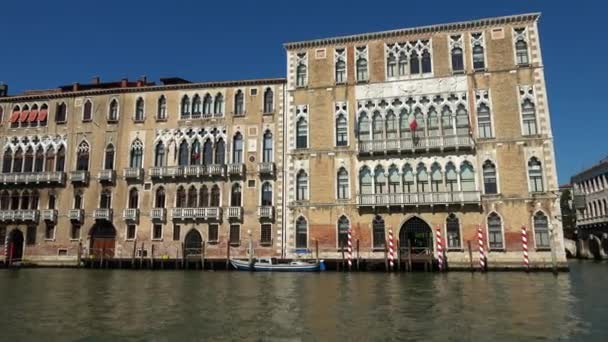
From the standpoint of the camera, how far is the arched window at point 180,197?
2836 cm

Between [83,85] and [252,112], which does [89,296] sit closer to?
[252,112]

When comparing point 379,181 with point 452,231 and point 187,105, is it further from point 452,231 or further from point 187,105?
point 187,105

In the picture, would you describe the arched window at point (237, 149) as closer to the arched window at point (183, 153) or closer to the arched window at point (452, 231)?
the arched window at point (183, 153)

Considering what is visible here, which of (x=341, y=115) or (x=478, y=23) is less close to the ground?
(x=478, y=23)

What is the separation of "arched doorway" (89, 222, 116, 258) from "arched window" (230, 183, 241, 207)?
24.6 feet

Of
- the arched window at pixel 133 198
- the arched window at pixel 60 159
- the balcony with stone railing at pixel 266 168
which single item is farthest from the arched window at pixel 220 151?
the arched window at pixel 60 159

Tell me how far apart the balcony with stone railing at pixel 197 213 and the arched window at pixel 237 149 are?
2.98 meters

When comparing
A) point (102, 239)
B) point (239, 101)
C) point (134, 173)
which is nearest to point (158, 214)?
point (134, 173)

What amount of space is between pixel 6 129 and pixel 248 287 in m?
23.0

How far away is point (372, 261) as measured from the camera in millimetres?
24531

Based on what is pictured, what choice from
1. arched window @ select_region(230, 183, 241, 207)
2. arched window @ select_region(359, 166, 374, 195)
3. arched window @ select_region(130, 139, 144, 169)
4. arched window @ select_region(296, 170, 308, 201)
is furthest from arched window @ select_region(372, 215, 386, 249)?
arched window @ select_region(130, 139, 144, 169)

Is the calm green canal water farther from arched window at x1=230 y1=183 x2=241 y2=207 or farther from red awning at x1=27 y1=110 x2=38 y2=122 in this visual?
red awning at x1=27 y1=110 x2=38 y2=122

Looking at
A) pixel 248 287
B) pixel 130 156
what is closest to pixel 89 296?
pixel 248 287

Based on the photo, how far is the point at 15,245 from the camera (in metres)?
30.4
